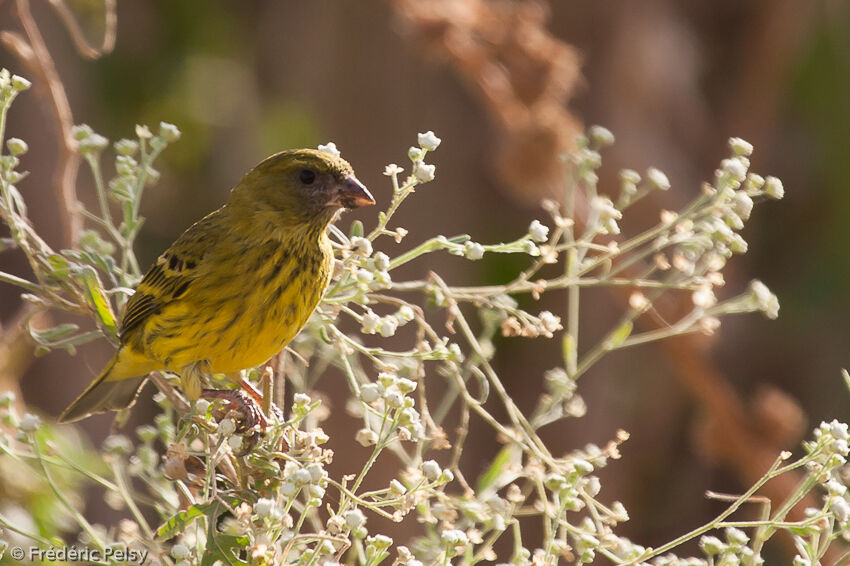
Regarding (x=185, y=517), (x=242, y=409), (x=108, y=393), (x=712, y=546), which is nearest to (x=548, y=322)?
(x=712, y=546)

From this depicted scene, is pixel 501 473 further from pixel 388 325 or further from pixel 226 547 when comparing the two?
pixel 226 547

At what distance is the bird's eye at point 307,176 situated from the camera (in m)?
2.35

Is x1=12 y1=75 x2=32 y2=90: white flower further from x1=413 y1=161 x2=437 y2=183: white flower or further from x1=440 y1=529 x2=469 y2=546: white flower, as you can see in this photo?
x1=440 y1=529 x2=469 y2=546: white flower

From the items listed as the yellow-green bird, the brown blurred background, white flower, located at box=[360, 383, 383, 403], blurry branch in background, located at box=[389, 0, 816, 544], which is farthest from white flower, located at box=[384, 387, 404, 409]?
the brown blurred background

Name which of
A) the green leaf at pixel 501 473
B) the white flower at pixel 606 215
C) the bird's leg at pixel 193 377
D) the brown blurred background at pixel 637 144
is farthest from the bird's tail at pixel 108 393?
the brown blurred background at pixel 637 144

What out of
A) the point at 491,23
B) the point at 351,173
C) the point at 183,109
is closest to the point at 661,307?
the point at 491,23

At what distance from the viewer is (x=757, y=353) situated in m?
5.71

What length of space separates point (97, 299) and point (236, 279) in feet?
1.61

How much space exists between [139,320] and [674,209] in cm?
282

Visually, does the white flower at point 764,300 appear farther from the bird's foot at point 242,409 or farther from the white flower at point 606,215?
the bird's foot at point 242,409

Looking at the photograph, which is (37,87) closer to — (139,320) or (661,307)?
(139,320)

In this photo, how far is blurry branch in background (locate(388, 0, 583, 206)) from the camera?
336 cm

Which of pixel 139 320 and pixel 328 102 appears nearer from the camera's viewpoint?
pixel 139 320

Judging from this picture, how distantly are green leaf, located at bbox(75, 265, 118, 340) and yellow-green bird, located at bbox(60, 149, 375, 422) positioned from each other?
30cm
